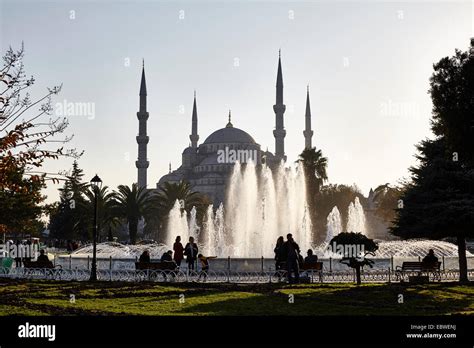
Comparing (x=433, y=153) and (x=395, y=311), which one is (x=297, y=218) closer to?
(x=433, y=153)

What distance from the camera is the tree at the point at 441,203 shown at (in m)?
20.2

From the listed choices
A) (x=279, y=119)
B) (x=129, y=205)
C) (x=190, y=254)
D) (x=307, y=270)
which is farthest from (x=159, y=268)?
(x=279, y=119)

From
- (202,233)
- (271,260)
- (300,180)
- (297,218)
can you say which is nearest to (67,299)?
(271,260)

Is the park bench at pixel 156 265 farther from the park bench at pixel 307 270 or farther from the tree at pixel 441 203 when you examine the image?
the tree at pixel 441 203

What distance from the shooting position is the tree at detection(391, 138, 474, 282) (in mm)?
20250

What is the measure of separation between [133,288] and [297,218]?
2949 cm

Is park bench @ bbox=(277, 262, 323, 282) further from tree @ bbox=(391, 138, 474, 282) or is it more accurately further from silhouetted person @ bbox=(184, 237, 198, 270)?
tree @ bbox=(391, 138, 474, 282)

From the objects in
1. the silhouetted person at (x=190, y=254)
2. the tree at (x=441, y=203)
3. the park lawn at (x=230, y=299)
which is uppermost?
the tree at (x=441, y=203)

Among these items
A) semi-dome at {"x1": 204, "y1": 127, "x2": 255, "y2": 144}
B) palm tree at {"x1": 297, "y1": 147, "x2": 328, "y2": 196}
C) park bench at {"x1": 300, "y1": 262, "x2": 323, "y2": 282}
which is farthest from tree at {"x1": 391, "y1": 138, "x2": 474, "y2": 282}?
semi-dome at {"x1": 204, "y1": 127, "x2": 255, "y2": 144}

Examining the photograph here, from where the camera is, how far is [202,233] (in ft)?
194

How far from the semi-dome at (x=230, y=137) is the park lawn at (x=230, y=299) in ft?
330

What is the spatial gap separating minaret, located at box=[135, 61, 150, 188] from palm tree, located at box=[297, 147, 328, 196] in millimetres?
37894

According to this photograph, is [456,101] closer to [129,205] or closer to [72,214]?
[129,205]

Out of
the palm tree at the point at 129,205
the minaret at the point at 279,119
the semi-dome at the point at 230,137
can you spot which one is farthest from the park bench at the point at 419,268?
the semi-dome at the point at 230,137
